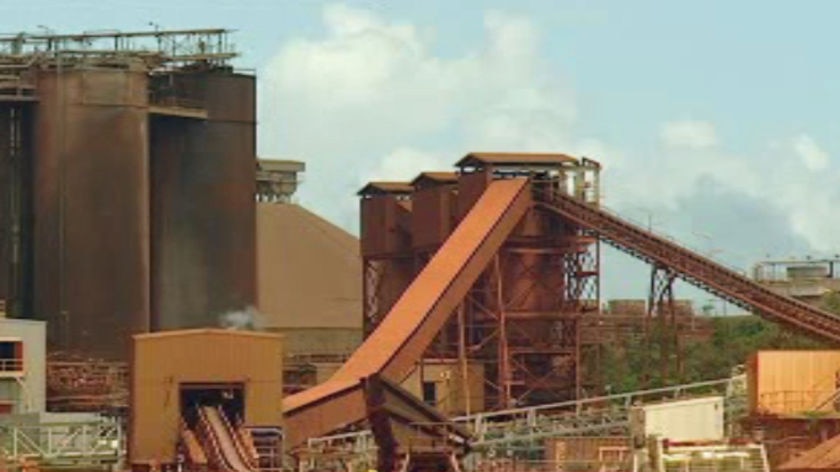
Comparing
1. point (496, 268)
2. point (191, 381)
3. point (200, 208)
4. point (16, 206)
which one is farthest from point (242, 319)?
point (191, 381)

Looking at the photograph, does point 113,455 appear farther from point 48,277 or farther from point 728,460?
point 48,277

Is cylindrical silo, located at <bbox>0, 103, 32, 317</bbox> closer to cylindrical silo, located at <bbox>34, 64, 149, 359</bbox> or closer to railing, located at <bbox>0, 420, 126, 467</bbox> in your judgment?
cylindrical silo, located at <bbox>34, 64, 149, 359</bbox>

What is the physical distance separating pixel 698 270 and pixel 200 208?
21.4 metres

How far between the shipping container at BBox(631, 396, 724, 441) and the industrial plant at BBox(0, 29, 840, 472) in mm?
123

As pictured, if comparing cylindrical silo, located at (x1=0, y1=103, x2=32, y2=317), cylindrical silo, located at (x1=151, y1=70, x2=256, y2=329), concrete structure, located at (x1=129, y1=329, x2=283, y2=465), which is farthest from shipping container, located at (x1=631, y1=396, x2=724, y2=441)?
cylindrical silo, located at (x1=0, y1=103, x2=32, y2=317)

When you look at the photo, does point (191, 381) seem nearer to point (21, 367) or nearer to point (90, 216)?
point (21, 367)

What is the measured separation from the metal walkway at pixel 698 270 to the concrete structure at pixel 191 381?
92.9 feet

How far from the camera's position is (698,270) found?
3807 inches

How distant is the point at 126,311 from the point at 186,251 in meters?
5.56

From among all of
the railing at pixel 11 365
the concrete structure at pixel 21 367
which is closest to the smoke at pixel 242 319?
the concrete structure at pixel 21 367

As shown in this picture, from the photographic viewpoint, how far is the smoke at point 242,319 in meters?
106

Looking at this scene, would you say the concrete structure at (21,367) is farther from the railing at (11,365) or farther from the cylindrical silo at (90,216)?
the cylindrical silo at (90,216)

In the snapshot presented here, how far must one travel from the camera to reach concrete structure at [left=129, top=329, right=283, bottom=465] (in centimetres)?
6931

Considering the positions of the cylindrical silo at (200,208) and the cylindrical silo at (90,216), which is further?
the cylindrical silo at (200,208)
